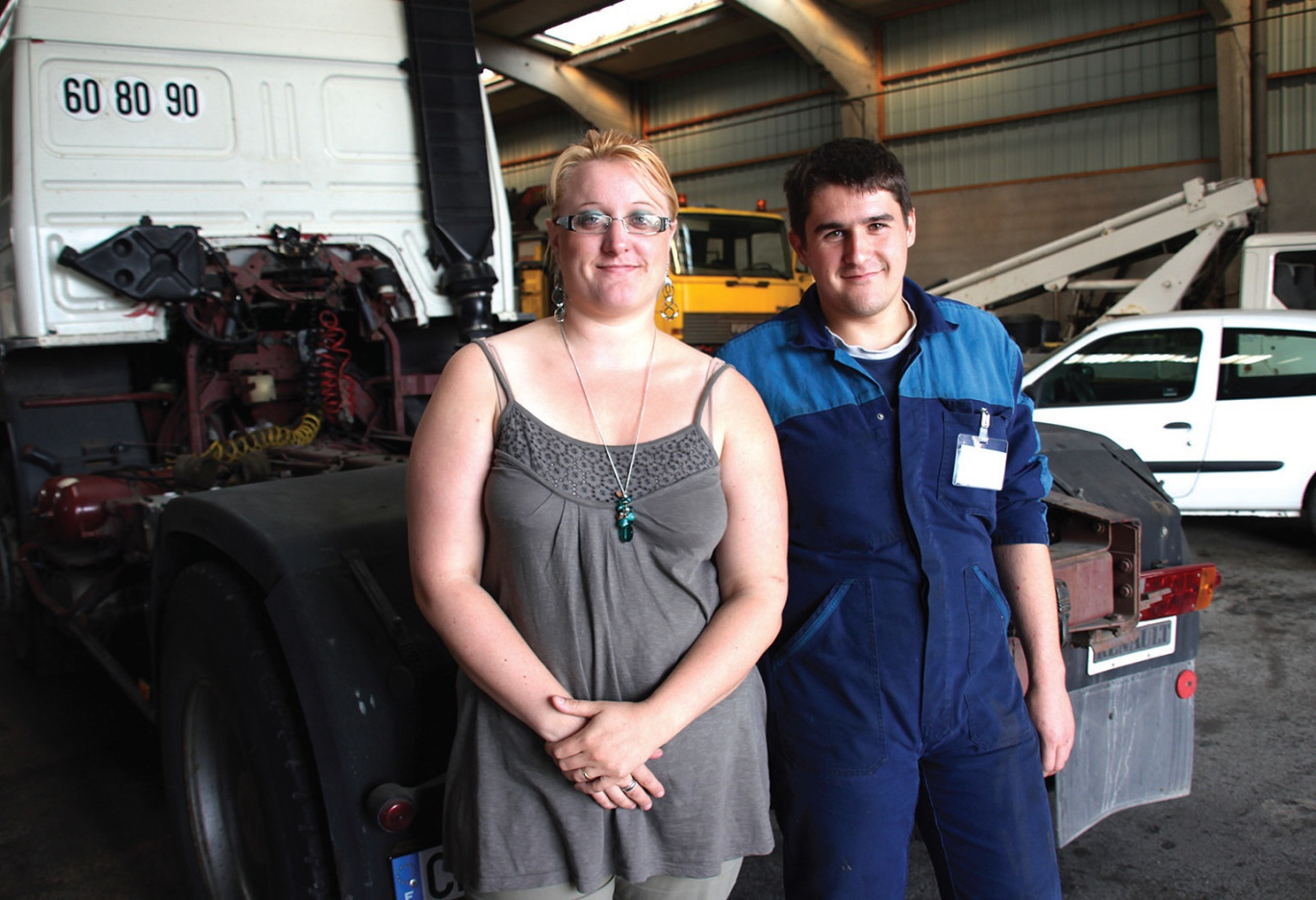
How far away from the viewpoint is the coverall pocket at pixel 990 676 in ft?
5.42

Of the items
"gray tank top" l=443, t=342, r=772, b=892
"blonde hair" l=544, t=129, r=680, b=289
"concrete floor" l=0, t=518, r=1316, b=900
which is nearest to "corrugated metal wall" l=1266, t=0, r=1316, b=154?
"concrete floor" l=0, t=518, r=1316, b=900

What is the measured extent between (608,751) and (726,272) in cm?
920

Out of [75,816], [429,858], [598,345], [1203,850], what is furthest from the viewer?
[75,816]

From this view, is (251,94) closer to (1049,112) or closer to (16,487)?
(16,487)

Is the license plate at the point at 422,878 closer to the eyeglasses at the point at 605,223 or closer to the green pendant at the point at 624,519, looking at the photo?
the green pendant at the point at 624,519

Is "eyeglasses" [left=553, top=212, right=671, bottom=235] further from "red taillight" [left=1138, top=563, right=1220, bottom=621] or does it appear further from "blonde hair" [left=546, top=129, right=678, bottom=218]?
"red taillight" [left=1138, top=563, right=1220, bottom=621]

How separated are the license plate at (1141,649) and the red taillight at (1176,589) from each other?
0.03 meters

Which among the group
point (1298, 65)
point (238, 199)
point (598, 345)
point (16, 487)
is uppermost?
point (1298, 65)

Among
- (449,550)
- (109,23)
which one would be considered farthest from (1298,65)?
(449,550)

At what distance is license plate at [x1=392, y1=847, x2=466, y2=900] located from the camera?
5.22 ft

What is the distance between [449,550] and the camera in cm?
138

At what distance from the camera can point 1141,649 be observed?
235cm

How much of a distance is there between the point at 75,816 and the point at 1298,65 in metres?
14.1

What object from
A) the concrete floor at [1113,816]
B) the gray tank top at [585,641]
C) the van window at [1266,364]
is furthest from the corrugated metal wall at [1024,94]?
the gray tank top at [585,641]
